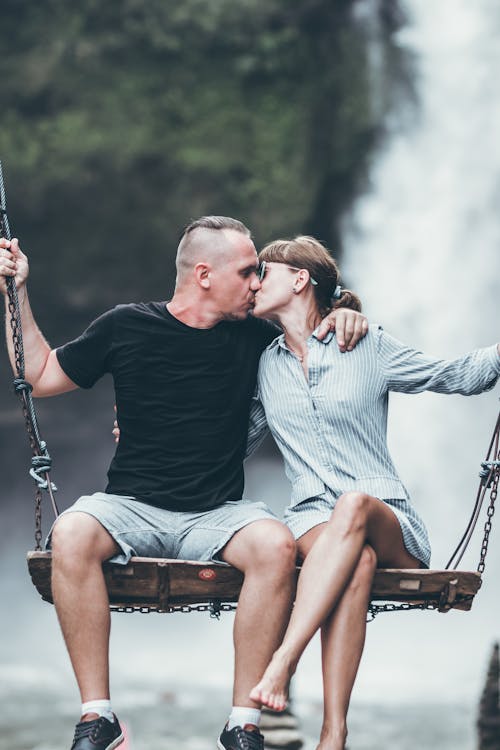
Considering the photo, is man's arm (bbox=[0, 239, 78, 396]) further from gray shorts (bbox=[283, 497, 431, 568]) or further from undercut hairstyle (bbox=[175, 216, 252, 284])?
gray shorts (bbox=[283, 497, 431, 568])

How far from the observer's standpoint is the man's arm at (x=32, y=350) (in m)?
3.11

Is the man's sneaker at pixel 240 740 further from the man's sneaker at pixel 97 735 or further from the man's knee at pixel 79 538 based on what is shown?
the man's knee at pixel 79 538

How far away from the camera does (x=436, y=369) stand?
2994 millimetres

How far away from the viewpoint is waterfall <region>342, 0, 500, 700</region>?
10.2 meters

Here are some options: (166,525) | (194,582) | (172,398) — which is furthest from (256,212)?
(194,582)

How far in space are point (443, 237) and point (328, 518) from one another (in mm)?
7711

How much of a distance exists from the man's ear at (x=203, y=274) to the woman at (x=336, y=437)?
0.15 metres

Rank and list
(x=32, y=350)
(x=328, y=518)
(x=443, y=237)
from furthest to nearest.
Answer: (x=443, y=237), (x=32, y=350), (x=328, y=518)

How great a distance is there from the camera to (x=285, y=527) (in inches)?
110

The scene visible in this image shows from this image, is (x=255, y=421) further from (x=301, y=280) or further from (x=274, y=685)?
(x=274, y=685)

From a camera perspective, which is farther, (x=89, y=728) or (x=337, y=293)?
(x=337, y=293)

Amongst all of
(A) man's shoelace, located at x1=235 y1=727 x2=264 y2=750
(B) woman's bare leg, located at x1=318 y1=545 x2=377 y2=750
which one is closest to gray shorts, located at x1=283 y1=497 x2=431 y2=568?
(B) woman's bare leg, located at x1=318 y1=545 x2=377 y2=750

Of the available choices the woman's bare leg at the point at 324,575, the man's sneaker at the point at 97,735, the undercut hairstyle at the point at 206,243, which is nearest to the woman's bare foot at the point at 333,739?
the woman's bare leg at the point at 324,575

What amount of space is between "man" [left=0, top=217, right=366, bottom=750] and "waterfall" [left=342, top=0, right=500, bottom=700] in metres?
7.24
